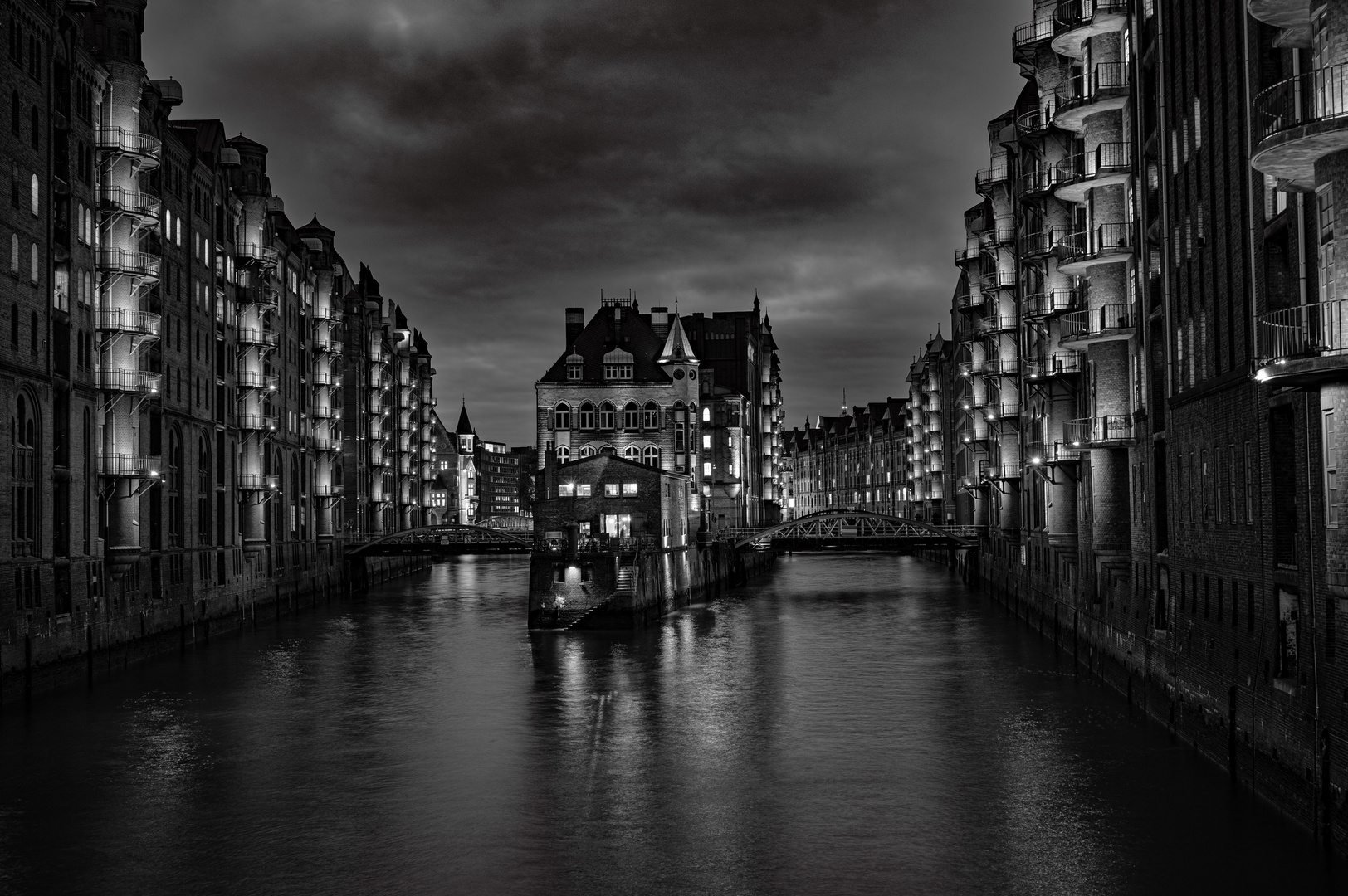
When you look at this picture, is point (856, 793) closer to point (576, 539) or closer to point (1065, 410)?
point (1065, 410)

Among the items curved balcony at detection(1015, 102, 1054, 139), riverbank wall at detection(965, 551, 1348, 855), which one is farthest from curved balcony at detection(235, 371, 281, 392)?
riverbank wall at detection(965, 551, 1348, 855)

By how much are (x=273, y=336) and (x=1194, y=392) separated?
53.1 m

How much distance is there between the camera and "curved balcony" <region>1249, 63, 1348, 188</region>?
2044cm

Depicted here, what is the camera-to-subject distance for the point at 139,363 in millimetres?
54156

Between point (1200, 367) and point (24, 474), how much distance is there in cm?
3514

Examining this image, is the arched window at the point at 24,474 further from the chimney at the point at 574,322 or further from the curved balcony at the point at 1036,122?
the chimney at the point at 574,322

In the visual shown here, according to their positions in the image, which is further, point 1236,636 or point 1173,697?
point 1173,697

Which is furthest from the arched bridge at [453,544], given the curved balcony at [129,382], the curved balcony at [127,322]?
the curved balcony at [127,322]

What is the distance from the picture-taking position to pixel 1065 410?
53781 millimetres

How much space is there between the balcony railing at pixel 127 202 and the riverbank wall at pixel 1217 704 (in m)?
37.2

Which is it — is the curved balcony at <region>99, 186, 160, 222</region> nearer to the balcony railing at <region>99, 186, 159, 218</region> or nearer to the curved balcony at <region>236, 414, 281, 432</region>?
the balcony railing at <region>99, 186, 159, 218</region>

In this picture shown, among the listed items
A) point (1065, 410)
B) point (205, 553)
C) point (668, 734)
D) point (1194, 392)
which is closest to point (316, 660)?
point (205, 553)

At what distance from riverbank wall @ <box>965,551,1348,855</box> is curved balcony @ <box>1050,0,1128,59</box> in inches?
712

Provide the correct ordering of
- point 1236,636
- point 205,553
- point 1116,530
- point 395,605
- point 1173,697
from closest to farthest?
1. point 1236,636
2. point 1173,697
3. point 1116,530
4. point 205,553
5. point 395,605
